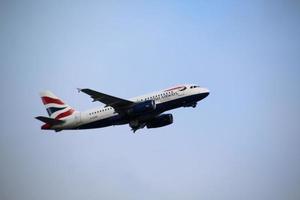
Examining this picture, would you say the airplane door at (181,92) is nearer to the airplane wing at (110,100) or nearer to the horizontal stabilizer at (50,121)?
the airplane wing at (110,100)

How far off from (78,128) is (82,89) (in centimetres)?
793

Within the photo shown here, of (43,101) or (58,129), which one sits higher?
(43,101)

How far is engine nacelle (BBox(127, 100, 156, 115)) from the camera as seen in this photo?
53438 millimetres

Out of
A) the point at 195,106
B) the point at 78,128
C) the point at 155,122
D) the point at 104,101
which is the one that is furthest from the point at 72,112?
the point at 195,106

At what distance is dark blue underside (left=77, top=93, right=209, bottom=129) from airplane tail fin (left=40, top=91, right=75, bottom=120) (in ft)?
12.2

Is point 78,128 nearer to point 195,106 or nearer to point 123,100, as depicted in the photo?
point 123,100

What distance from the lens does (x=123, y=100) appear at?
177 feet

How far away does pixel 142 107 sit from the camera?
53.6 m

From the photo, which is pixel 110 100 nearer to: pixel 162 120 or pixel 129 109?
pixel 129 109

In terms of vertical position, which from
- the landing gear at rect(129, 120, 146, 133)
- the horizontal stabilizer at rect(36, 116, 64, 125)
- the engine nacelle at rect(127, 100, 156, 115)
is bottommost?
the landing gear at rect(129, 120, 146, 133)

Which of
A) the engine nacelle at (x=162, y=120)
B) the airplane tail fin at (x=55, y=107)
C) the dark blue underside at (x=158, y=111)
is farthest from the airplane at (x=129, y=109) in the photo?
the engine nacelle at (x=162, y=120)

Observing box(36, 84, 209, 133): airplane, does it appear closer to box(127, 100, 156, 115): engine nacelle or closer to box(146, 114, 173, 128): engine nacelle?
box(127, 100, 156, 115): engine nacelle

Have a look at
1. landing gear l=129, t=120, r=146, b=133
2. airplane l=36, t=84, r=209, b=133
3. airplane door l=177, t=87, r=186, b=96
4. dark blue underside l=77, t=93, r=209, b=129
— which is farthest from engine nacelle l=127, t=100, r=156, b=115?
airplane door l=177, t=87, r=186, b=96

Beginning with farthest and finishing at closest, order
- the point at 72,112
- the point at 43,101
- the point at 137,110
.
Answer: the point at 43,101, the point at 72,112, the point at 137,110
